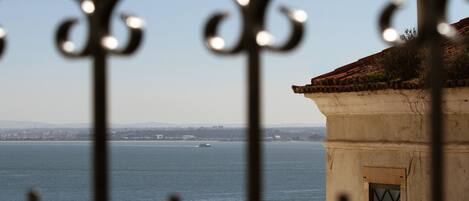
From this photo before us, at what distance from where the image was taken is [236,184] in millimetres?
126375

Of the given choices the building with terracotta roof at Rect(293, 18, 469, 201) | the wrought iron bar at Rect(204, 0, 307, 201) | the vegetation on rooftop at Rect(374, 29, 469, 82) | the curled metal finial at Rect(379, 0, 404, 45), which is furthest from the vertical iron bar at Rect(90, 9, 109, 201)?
the vegetation on rooftop at Rect(374, 29, 469, 82)

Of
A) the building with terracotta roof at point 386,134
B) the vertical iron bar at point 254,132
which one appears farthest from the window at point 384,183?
the vertical iron bar at point 254,132

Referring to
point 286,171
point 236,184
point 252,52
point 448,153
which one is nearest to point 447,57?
point 448,153

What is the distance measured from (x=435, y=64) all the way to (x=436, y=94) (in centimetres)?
7

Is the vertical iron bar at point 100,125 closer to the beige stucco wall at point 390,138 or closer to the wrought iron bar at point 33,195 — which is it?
the wrought iron bar at point 33,195

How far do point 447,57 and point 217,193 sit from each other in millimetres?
100124

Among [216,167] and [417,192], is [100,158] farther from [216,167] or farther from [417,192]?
[216,167]

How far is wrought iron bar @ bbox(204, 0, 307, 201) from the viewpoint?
220cm

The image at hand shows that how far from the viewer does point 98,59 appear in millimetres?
2354

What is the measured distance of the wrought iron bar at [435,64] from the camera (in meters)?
2.22

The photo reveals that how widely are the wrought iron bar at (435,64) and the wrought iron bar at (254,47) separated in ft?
0.77

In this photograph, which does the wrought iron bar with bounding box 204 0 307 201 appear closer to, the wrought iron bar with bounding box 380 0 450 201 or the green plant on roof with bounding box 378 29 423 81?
the wrought iron bar with bounding box 380 0 450 201

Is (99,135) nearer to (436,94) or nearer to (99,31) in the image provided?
(99,31)

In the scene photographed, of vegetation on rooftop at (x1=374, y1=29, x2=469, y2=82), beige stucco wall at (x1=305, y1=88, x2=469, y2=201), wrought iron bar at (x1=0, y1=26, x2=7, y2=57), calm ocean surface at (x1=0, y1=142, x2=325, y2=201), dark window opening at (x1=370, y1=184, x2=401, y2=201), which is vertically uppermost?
vegetation on rooftop at (x1=374, y1=29, x2=469, y2=82)
